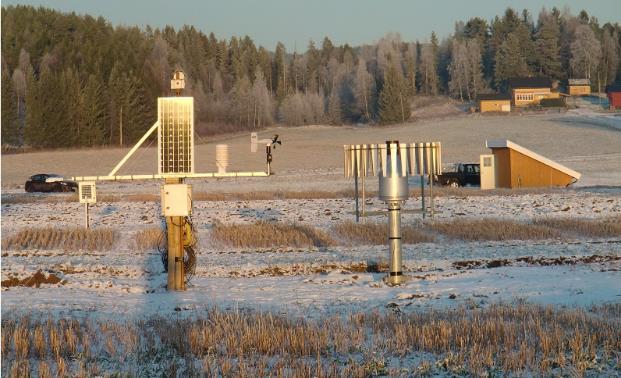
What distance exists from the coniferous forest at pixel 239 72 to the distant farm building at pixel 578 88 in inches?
466

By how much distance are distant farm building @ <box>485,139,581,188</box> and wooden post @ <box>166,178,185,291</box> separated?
1244 inches

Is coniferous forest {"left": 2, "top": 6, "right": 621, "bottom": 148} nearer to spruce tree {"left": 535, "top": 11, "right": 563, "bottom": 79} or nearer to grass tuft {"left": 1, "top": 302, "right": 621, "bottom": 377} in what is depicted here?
spruce tree {"left": 535, "top": 11, "right": 563, "bottom": 79}

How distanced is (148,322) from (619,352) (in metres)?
6.60

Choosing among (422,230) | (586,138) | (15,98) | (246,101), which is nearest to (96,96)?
(15,98)

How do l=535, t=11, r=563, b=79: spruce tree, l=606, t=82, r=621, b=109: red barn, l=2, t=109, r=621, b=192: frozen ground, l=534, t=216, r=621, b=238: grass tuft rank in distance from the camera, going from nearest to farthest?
l=534, t=216, r=621, b=238: grass tuft
l=2, t=109, r=621, b=192: frozen ground
l=606, t=82, r=621, b=109: red barn
l=535, t=11, r=563, b=79: spruce tree

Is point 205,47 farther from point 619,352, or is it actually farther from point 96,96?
point 619,352

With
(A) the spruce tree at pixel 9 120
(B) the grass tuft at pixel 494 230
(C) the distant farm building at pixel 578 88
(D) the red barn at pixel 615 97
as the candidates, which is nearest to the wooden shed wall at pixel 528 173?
(B) the grass tuft at pixel 494 230

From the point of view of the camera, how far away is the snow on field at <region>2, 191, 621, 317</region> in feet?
47.0

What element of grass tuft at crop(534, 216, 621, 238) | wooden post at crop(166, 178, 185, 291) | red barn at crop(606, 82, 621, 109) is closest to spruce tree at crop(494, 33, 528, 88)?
red barn at crop(606, 82, 621, 109)

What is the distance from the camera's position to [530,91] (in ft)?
417

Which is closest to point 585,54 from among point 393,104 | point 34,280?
point 393,104

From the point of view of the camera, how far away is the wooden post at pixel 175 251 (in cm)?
1681

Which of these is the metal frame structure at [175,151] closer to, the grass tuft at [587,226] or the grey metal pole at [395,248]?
the grey metal pole at [395,248]

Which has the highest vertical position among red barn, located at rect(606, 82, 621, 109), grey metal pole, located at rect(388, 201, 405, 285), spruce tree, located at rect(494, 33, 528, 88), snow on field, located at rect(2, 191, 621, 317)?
spruce tree, located at rect(494, 33, 528, 88)
